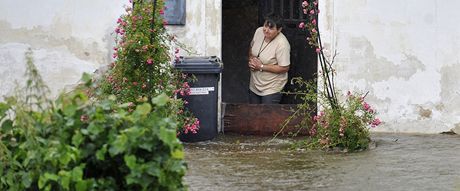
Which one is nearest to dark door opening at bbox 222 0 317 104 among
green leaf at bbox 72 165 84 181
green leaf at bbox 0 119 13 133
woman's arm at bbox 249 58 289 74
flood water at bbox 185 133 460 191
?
woman's arm at bbox 249 58 289 74

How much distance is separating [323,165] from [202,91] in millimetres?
2595

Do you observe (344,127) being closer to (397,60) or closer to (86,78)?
(397,60)

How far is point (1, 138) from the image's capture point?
7184mm

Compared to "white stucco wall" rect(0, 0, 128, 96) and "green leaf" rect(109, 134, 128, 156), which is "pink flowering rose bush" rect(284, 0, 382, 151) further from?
"green leaf" rect(109, 134, 128, 156)

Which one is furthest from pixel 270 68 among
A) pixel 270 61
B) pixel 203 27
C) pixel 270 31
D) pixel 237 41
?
pixel 237 41

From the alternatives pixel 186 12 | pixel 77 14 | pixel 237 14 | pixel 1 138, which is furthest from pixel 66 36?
pixel 1 138

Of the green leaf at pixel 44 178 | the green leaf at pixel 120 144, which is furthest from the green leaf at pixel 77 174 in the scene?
the green leaf at pixel 120 144

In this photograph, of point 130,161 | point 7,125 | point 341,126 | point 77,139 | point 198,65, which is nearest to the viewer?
point 130,161

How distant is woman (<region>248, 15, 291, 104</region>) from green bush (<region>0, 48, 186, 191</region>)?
7767 mm

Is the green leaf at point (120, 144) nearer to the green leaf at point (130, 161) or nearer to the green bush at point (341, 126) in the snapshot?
the green leaf at point (130, 161)

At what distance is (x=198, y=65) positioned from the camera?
1312 centimetres

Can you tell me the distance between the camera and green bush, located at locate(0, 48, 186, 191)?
646cm

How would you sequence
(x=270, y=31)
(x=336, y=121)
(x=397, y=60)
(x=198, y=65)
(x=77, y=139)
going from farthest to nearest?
(x=270, y=31), (x=397, y=60), (x=198, y=65), (x=336, y=121), (x=77, y=139)

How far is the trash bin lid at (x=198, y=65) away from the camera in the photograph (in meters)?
13.1
